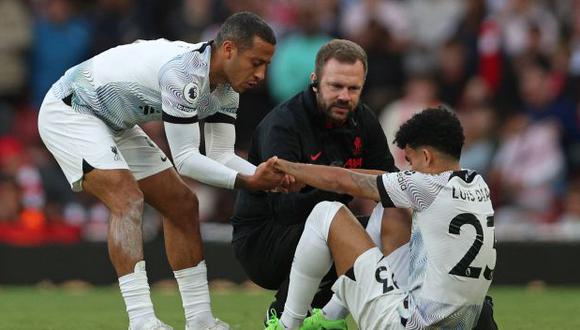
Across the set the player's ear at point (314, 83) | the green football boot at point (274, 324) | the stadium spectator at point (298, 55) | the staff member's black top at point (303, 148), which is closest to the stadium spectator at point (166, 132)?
the staff member's black top at point (303, 148)

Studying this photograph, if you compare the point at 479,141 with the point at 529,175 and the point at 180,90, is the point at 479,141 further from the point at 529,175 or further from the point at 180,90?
the point at 180,90

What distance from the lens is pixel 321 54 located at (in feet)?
28.1

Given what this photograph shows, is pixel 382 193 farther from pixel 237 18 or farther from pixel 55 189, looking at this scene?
pixel 55 189

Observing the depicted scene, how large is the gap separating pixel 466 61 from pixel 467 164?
1.43m

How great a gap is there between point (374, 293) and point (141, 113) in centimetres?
224

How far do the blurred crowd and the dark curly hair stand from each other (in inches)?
273

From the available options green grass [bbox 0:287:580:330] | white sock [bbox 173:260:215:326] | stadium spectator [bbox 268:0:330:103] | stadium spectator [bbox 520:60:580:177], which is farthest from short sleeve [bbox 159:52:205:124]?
stadium spectator [bbox 520:60:580:177]

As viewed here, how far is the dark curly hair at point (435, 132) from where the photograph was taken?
7176 millimetres

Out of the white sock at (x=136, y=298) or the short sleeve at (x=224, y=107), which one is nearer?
the white sock at (x=136, y=298)

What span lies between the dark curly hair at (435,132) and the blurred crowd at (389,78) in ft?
22.7

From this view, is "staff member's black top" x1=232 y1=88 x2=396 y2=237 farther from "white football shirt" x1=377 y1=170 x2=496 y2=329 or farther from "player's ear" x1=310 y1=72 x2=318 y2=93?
"white football shirt" x1=377 y1=170 x2=496 y2=329

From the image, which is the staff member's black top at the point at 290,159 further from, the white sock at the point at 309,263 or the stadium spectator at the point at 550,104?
the stadium spectator at the point at 550,104

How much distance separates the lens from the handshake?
7844 mm

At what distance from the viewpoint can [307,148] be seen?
331 inches
